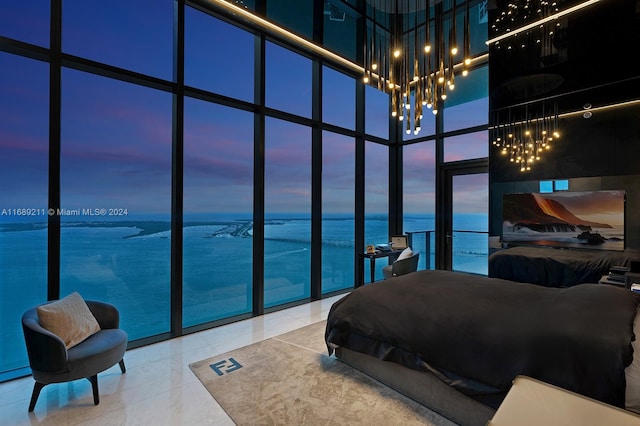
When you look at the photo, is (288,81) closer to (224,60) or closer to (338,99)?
(338,99)

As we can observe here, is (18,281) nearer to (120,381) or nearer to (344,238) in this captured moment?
(120,381)

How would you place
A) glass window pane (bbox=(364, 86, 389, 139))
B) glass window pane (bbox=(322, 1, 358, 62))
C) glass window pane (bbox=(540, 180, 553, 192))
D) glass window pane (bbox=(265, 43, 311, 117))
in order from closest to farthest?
glass window pane (bbox=(540, 180, 553, 192)) < glass window pane (bbox=(265, 43, 311, 117)) < glass window pane (bbox=(322, 1, 358, 62)) < glass window pane (bbox=(364, 86, 389, 139))

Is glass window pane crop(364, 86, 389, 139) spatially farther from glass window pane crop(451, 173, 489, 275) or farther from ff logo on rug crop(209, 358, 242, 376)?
ff logo on rug crop(209, 358, 242, 376)

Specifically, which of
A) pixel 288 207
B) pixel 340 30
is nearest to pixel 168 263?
pixel 288 207

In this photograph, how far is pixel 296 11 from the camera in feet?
14.2

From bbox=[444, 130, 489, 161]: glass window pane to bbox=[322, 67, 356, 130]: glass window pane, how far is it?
181cm

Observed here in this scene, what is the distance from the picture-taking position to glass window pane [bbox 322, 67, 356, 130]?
5039 mm

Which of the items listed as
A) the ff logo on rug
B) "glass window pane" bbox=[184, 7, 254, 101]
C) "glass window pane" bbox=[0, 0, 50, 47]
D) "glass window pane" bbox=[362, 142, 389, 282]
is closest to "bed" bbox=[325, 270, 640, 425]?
the ff logo on rug

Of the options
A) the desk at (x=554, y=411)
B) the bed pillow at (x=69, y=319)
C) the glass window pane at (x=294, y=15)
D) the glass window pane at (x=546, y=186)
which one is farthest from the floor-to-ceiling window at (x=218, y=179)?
the glass window pane at (x=546, y=186)

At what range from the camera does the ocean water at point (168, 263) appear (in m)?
2.81

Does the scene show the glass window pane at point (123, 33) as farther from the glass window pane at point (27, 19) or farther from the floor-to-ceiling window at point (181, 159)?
the glass window pane at point (27, 19)

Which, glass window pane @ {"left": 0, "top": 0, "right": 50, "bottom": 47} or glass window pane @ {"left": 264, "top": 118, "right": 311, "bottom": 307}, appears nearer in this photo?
glass window pane @ {"left": 0, "top": 0, "right": 50, "bottom": 47}

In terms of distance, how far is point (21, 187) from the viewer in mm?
2748

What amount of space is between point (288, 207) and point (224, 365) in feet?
9.82
